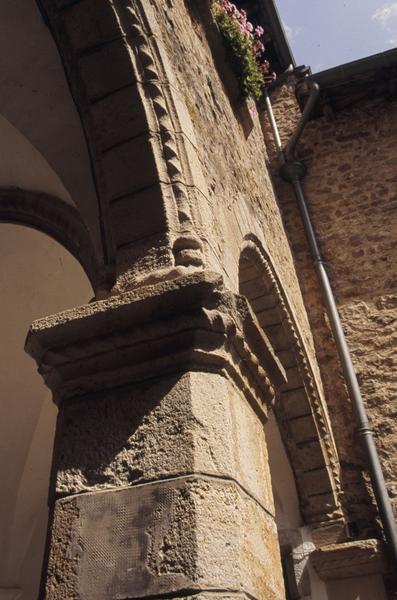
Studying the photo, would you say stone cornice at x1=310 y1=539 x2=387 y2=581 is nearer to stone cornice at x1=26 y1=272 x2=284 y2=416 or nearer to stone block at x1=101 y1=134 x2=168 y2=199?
stone cornice at x1=26 y1=272 x2=284 y2=416

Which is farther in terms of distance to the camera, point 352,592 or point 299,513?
point 299,513

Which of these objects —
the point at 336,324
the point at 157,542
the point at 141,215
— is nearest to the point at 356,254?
the point at 336,324

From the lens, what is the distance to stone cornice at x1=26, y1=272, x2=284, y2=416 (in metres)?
1.83

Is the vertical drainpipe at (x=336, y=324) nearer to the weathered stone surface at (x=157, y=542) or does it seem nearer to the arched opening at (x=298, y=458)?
the arched opening at (x=298, y=458)

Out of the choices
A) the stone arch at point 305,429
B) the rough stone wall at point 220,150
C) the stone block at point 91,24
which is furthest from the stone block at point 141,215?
the stone arch at point 305,429

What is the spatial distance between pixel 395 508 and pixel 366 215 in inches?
115

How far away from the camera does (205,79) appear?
3.87 meters

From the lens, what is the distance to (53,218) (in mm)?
3066

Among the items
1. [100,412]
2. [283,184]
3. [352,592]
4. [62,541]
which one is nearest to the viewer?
[62,541]

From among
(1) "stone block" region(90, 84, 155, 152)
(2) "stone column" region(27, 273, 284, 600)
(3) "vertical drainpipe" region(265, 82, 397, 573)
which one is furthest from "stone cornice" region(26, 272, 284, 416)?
(3) "vertical drainpipe" region(265, 82, 397, 573)

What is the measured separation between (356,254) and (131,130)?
4121mm

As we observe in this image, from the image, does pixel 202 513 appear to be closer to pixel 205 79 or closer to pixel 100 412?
pixel 100 412

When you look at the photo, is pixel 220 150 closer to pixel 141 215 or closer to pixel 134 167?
pixel 134 167

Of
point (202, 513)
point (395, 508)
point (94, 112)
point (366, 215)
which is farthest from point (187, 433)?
point (366, 215)
